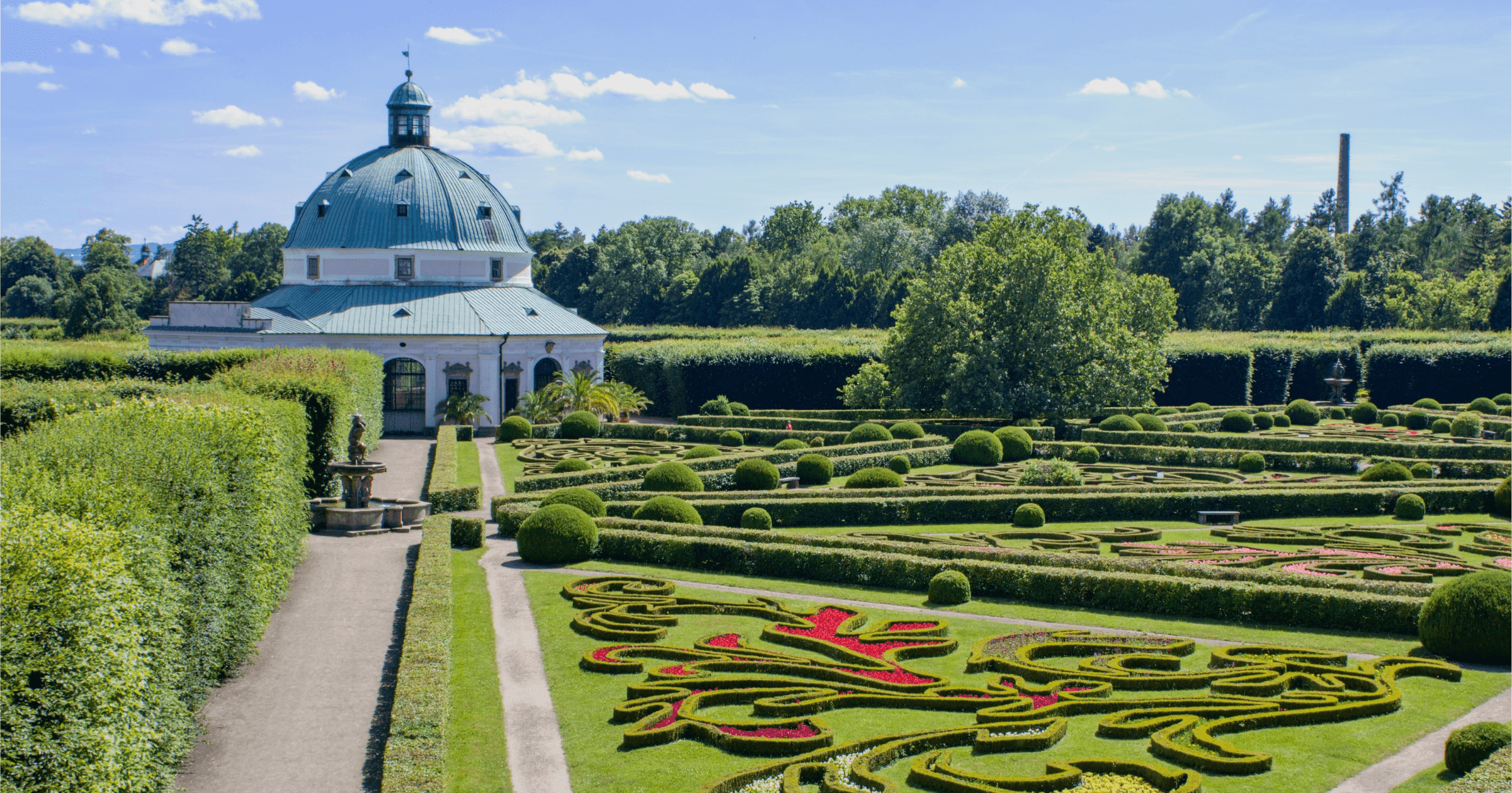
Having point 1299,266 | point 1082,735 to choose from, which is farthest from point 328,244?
point 1299,266

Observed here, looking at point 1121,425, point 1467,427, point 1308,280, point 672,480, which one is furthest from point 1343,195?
point 672,480

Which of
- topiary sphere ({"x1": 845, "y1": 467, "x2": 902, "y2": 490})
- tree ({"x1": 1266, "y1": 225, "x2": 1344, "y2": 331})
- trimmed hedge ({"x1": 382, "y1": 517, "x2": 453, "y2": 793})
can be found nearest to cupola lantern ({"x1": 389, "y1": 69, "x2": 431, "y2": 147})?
topiary sphere ({"x1": 845, "y1": 467, "x2": 902, "y2": 490})

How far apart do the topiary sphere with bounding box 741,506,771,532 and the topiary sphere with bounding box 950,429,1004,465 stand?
1290 cm

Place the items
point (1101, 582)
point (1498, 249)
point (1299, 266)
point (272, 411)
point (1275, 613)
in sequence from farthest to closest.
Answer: point (1498, 249) < point (1299, 266) < point (272, 411) < point (1101, 582) < point (1275, 613)

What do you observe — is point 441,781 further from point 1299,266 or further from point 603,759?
point 1299,266

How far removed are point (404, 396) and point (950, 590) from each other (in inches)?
1453

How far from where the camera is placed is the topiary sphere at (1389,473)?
30156 millimetres

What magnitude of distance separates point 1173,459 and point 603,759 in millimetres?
28083

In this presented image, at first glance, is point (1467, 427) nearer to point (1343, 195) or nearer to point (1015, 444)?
point (1015, 444)

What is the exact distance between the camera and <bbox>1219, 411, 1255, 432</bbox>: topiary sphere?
45.6m

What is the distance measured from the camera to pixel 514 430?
4488 cm

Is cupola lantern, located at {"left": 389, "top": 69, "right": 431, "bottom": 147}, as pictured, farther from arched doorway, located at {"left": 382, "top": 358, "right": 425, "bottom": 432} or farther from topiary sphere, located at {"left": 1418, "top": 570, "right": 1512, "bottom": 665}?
topiary sphere, located at {"left": 1418, "top": 570, "right": 1512, "bottom": 665}

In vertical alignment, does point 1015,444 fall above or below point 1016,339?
below

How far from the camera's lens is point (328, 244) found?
56.8 metres
